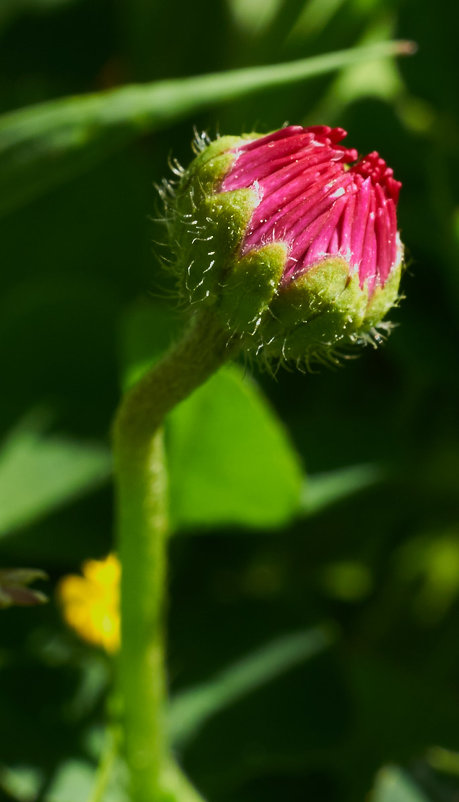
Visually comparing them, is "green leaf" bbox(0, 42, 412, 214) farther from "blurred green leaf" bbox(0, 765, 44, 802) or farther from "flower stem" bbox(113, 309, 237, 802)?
"blurred green leaf" bbox(0, 765, 44, 802)

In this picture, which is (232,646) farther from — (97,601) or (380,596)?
(380,596)

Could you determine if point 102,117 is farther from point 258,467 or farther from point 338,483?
point 338,483

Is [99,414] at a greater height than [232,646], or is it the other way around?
[99,414]

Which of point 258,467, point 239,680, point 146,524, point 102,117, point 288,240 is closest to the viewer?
point 288,240

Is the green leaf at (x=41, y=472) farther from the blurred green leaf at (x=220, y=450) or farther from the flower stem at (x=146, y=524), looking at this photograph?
the flower stem at (x=146, y=524)

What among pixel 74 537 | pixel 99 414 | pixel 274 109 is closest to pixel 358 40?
pixel 274 109

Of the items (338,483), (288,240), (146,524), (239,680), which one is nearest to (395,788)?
(239,680)
